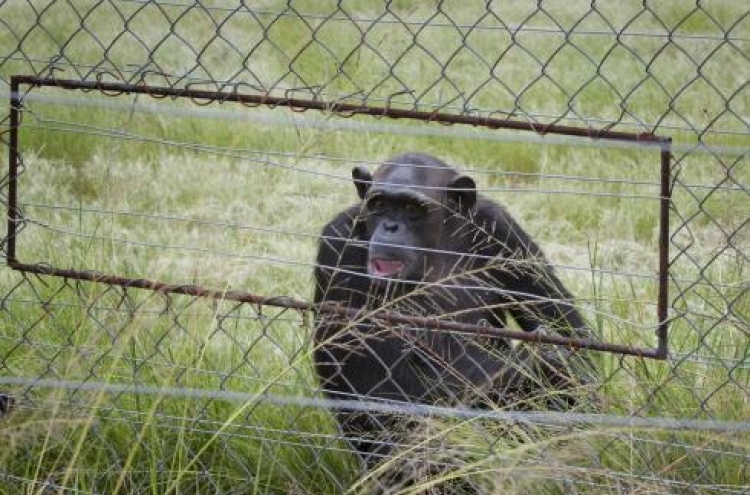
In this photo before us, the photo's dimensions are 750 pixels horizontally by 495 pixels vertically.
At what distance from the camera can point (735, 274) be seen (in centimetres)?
499

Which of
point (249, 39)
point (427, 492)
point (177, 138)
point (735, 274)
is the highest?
point (249, 39)

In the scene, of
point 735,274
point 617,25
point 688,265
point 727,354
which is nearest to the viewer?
point 727,354

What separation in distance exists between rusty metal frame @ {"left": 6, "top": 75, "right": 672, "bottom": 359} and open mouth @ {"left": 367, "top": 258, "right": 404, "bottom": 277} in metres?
1.10

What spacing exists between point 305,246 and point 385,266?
2730 mm

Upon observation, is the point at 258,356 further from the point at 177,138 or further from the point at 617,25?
the point at 617,25

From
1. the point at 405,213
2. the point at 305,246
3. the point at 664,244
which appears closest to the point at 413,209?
the point at 405,213

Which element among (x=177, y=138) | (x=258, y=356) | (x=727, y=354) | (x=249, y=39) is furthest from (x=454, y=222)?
(x=249, y=39)

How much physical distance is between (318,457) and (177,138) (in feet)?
17.3

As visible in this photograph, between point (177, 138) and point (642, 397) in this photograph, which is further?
point (177, 138)

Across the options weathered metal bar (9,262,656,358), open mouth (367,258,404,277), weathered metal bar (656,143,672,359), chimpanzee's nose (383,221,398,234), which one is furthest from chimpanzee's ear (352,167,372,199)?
weathered metal bar (656,143,672,359)

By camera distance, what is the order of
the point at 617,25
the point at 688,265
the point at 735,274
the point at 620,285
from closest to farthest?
1. the point at 735,274
2. the point at 620,285
3. the point at 688,265
4. the point at 617,25

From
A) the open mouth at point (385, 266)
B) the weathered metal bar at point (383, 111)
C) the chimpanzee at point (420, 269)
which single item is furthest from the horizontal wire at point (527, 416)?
the open mouth at point (385, 266)

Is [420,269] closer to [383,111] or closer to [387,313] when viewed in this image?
[387,313]

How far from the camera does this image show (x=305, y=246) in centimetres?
775
